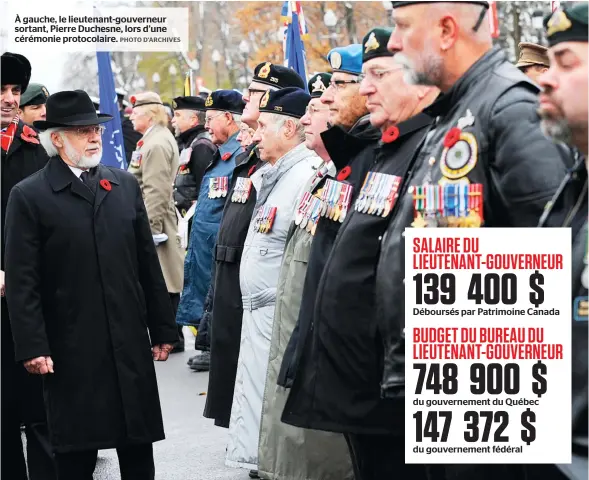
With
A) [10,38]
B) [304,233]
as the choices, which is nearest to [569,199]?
[304,233]

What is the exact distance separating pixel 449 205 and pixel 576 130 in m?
0.71

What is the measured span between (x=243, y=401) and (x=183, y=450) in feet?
4.55

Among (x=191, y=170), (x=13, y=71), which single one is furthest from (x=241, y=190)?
(x=191, y=170)

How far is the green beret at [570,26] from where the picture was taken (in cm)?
323

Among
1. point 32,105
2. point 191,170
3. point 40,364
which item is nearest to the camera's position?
point 40,364

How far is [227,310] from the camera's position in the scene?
24.7ft

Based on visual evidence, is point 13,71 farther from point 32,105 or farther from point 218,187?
point 218,187

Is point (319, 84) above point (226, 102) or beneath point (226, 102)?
beneath

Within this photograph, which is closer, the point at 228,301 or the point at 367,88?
the point at 367,88

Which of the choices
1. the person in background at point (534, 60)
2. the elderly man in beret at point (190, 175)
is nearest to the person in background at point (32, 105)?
the elderly man in beret at point (190, 175)

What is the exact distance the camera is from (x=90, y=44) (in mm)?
11266

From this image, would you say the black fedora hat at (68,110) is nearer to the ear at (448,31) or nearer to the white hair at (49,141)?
the white hair at (49,141)

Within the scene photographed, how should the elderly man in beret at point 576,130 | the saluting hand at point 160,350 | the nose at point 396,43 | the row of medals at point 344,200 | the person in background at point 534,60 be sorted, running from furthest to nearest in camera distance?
the person in background at point 534,60
the saluting hand at point 160,350
the row of medals at point 344,200
the nose at point 396,43
the elderly man in beret at point 576,130

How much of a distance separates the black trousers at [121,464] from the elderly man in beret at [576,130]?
10.8 feet
